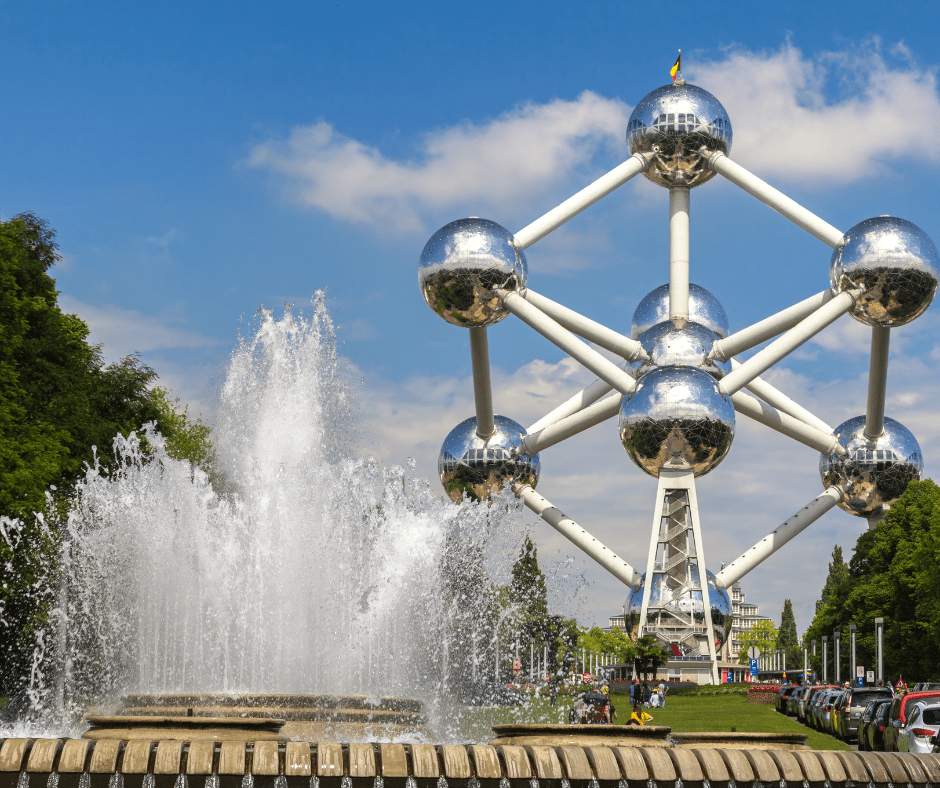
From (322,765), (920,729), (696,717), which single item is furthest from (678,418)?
(322,765)

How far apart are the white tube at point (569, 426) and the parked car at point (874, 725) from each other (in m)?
16.6

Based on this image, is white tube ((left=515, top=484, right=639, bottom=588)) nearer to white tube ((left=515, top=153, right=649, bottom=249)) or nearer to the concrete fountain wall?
white tube ((left=515, top=153, right=649, bottom=249))

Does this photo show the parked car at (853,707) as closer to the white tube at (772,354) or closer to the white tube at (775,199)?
the white tube at (772,354)

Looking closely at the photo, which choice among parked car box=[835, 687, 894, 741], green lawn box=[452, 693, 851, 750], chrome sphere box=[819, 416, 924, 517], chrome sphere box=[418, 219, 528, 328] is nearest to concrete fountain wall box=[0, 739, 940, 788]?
green lawn box=[452, 693, 851, 750]

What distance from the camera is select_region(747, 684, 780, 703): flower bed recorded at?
36594 mm

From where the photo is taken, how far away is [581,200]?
3491cm

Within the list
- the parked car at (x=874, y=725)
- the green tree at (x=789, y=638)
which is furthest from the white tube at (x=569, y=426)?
the green tree at (x=789, y=638)

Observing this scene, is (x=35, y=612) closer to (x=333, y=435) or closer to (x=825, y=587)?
(x=333, y=435)

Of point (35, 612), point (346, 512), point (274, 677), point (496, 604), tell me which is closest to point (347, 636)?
point (274, 677)

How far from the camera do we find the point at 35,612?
2586 cm

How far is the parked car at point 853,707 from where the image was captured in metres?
22.6

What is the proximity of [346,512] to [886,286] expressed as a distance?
69.6ft

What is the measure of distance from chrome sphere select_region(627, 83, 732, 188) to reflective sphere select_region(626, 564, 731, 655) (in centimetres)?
1138

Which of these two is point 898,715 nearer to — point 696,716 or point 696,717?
point 696,717
